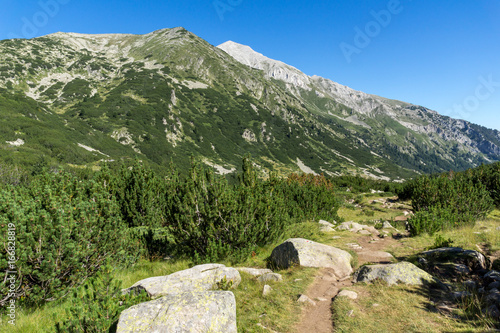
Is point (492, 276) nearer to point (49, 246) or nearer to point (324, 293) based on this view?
point (324, 293)

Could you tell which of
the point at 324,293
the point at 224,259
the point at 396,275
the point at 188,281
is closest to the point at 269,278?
the point at 324,293

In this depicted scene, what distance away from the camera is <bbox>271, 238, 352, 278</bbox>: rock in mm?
8141

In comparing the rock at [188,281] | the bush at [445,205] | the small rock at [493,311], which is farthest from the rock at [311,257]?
the bush at [445,205]

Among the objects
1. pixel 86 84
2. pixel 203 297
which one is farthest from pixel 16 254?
pixel 86 84

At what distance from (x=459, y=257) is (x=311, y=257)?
14.8 ft

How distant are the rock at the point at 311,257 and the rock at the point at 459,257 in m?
2.71

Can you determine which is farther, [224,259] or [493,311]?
[224,259]

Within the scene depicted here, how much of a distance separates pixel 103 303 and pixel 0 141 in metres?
99.4

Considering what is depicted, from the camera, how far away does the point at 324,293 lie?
21.6ft

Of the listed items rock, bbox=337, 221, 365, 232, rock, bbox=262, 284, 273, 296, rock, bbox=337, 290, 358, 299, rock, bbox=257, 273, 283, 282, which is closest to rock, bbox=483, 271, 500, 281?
rock, bbox=337, 290, 358, 299

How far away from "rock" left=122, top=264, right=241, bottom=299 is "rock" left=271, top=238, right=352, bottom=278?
252 centimetres

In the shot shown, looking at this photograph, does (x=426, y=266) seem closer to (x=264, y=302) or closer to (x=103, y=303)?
(x=264, y=302)

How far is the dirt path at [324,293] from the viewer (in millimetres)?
5039

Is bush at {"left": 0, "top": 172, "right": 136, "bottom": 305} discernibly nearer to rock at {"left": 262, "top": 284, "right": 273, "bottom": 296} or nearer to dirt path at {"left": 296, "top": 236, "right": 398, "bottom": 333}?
rock at {"left": 262, "top": 284, "right": 273, "bottom": 296}
